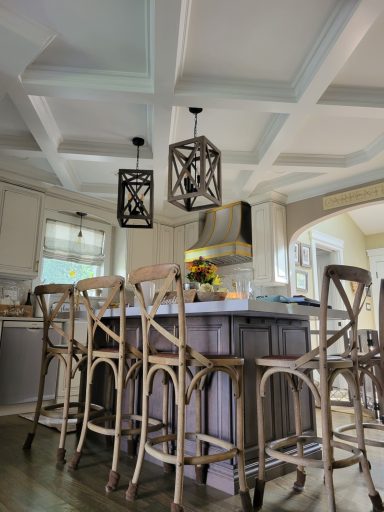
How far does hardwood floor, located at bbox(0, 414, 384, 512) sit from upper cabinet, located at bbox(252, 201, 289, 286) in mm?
2908

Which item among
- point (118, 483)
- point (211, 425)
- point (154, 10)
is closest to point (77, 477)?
point (118, 483)

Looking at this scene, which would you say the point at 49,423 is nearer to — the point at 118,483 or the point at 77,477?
the point at 77,477

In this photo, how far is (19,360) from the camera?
400 centimetres

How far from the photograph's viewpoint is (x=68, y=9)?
A: 7.38ft

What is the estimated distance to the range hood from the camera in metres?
5.37

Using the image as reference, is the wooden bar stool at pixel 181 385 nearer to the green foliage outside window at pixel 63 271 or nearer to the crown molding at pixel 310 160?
the crown molding at pixel 310 160

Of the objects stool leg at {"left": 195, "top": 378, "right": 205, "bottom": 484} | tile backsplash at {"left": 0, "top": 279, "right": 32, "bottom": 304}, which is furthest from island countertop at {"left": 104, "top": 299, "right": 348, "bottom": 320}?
tile backsplash at {"left": 0, "top": 279, "right": 32, "bottom": 304}

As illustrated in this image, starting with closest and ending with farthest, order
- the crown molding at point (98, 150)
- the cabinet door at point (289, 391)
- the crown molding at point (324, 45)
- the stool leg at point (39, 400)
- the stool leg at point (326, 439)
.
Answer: the stool leg at point (326, 439) < the crown molding at point (324, 45) < the cabinet door at point (289, 391) < the stool leg at point (39, 400) < the crown molding at point (98, 150)

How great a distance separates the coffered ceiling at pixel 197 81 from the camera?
7.46 ft

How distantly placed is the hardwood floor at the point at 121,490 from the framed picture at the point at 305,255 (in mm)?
3859

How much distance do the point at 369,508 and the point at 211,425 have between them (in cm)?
84

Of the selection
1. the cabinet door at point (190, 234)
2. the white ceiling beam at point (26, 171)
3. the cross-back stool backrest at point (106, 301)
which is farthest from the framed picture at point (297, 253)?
the cross-back stool backrest at point (106, 301)

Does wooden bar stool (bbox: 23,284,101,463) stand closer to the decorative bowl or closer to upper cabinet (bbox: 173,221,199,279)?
the decorative bowl

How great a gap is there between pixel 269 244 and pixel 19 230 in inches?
132
